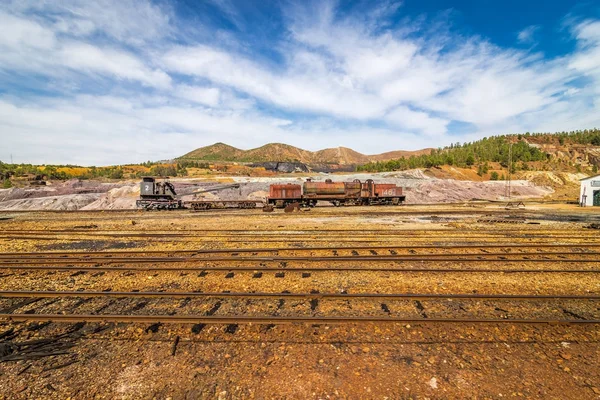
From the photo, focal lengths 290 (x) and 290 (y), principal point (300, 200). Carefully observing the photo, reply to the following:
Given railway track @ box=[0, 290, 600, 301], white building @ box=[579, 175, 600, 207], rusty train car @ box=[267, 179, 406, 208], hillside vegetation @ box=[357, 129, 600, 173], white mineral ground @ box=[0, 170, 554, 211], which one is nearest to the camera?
railway track @ box=[0, 290, 600, 301]

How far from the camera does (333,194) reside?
3394cm

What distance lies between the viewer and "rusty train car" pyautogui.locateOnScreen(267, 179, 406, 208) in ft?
106

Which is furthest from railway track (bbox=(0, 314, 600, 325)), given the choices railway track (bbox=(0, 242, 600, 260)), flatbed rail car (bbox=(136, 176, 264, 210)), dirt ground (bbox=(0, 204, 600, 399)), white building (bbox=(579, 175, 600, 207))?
white building (bbox=(579, 175, 600, 207))

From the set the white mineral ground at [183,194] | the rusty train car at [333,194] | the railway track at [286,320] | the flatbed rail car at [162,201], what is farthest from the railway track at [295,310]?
the white mineral ground at [183,194]

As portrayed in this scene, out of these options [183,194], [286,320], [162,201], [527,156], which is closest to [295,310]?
[286,320]

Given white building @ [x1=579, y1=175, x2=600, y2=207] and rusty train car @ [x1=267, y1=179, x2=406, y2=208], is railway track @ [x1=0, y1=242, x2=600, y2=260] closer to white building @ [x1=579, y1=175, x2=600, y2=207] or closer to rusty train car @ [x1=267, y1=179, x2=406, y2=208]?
rusty train car @ [x1=267, y1=179, x2=406, y2=208]

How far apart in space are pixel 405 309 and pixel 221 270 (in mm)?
5422

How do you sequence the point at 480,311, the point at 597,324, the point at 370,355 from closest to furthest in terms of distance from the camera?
the point at 370,355 < the point at 597,324 < the point at 480,311

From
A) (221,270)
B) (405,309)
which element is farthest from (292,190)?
(405,309)

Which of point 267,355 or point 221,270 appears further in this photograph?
point 221,270

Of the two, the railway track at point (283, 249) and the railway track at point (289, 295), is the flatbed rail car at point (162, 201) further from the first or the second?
the railway track at point (289, 295)

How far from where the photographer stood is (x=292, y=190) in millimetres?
32750

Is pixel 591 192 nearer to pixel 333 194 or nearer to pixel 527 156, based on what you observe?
pixel 333 194

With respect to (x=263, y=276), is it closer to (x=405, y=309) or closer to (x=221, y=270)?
(x=221, y=270)
